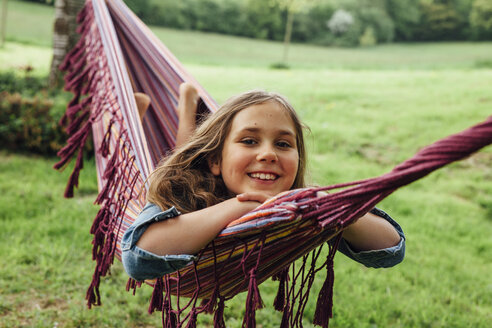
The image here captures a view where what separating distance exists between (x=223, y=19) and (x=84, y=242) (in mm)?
30965

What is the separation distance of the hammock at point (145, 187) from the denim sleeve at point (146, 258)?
77 millimetres

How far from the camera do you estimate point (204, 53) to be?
20.2 meters

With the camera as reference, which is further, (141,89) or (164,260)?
(141,89)

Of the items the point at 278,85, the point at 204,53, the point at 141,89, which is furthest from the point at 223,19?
the point at 141,89

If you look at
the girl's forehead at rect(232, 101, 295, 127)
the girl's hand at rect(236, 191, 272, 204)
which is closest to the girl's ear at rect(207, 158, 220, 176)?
the girl's forehead at rect(232, 101, 295, 127)

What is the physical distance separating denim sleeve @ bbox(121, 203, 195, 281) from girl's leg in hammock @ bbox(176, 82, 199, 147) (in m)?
0.97

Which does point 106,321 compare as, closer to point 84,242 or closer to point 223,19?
point 84,242

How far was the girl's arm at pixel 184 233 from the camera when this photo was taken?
1057 mm

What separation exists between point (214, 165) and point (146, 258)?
495mm

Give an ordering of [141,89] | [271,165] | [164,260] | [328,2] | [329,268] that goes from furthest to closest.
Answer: [328,2] → [141,89] → [271,165] → [329,268] → [164,260]

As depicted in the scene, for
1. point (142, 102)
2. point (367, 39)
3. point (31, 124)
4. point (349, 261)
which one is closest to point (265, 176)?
point (142, 102)

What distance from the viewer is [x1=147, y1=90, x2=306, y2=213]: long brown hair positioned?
4.35 feet

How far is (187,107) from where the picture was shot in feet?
6.79

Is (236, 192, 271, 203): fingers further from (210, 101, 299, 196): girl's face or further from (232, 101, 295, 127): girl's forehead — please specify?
(232, 101, 295, 127): girl's forehead
